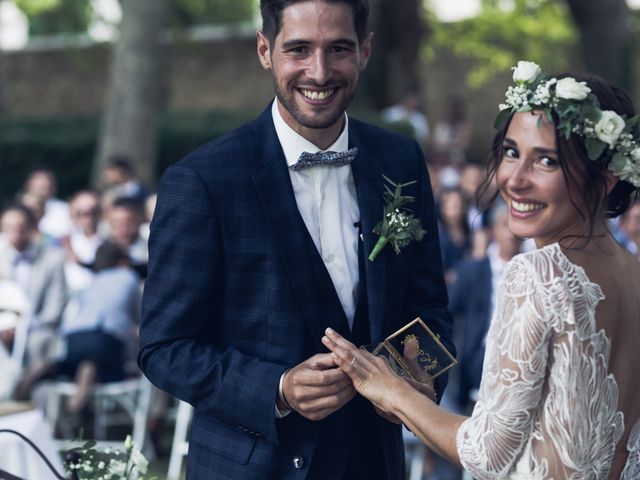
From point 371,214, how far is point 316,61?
1.66ft

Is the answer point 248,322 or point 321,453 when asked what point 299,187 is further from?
point 321,453

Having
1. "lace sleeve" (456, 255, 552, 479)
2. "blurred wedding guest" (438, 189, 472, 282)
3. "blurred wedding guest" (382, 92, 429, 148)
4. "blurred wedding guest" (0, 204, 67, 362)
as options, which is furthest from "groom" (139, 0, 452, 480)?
"blurred wedding guest" (382, 92, 429, 148)

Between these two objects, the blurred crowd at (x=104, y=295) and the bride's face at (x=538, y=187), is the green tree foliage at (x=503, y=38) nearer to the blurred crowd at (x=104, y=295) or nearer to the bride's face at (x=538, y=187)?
the blurred crowd at (x=104, y=295)

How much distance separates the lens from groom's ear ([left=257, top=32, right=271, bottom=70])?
3.85 meters

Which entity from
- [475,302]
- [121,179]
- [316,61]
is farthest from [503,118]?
[121,179]

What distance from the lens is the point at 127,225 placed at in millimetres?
10273

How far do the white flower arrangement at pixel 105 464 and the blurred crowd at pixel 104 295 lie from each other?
4288mm

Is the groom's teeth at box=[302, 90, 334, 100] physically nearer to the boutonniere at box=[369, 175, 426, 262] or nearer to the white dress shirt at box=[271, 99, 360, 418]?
the white dress shirt at box=[271, 99, 360, 418]

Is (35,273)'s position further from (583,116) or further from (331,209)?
(583,116)

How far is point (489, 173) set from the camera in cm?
349

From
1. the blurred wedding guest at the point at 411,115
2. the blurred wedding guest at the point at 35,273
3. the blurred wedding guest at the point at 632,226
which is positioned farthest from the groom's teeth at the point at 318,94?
the blurred wedding guest at the point at 411,115

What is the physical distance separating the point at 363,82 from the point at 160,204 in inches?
642

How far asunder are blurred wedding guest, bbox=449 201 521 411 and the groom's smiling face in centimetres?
449

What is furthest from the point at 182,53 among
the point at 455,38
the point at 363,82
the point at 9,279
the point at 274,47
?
the point at 274,47
